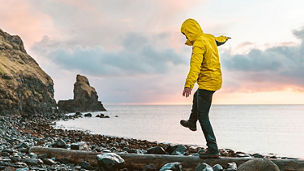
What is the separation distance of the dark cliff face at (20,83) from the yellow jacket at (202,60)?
39.4m

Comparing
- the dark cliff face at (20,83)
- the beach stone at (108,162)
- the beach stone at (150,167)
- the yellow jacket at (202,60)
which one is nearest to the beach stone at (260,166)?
the yellow jacket at (202,60)

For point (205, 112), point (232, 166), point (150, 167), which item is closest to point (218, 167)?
point (232, 166)

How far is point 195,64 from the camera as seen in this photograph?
6.21 m

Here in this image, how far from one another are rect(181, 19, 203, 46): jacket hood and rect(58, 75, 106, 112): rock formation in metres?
107

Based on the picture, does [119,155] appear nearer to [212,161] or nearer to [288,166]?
[212,161]

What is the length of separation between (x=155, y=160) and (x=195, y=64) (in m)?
2.53

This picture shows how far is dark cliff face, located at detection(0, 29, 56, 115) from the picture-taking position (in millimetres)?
43747

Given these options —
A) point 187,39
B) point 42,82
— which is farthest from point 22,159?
point 42,82

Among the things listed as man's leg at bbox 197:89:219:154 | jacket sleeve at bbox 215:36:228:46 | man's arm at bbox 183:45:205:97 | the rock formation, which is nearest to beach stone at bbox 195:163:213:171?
man's leg at bbox 197:89:219:154

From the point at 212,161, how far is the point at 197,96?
1533 millimetres

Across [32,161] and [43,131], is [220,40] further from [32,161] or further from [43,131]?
[43,131]

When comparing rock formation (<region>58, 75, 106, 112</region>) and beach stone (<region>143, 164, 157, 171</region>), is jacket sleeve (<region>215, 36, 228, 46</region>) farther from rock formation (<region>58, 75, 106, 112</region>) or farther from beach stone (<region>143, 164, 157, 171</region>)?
rock formation (<region>58, 75, 106, 112</region>)

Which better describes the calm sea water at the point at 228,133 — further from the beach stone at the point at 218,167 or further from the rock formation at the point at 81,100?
the rock formation at the point at 81,100

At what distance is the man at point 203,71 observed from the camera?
20.4ft
